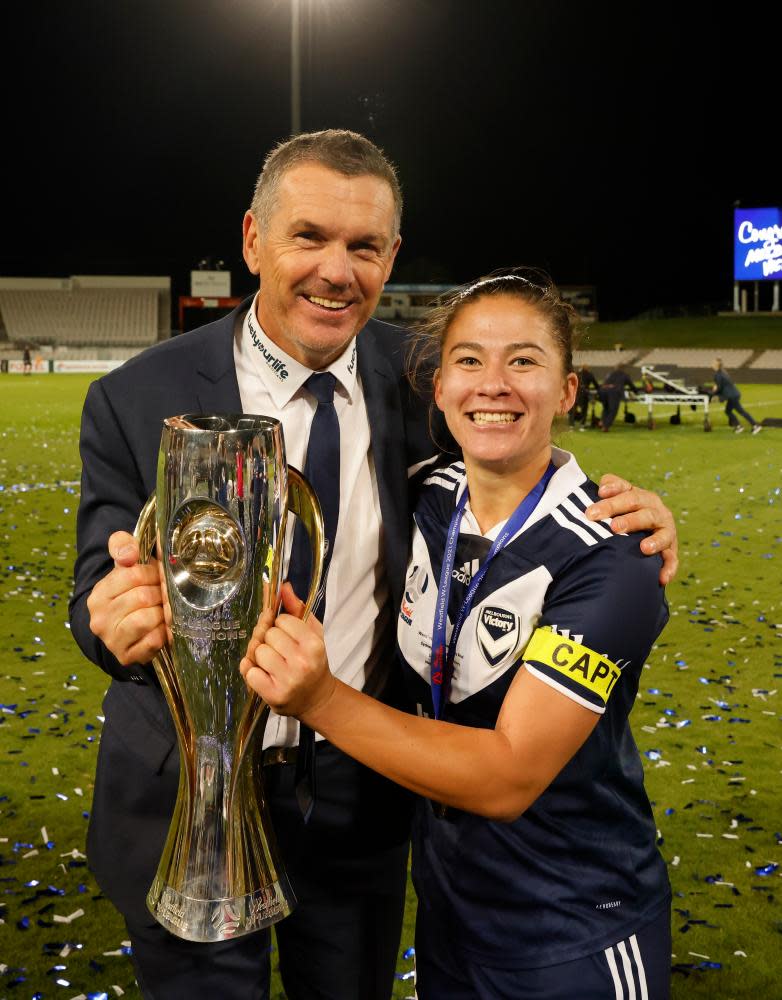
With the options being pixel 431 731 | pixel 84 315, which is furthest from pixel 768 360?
pixel 431 731

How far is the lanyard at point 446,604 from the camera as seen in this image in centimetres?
167

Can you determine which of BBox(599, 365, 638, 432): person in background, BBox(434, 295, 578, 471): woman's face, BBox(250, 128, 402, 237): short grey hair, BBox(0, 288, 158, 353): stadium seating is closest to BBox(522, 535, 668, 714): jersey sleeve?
BBox(434, 295, 578, 471): woman's face

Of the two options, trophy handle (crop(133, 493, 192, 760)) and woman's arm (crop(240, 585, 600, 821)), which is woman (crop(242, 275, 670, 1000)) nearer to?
woman's arm (crop(240, 585, 600, 821))

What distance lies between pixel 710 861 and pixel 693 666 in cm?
204

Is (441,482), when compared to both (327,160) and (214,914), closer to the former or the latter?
(327,160)

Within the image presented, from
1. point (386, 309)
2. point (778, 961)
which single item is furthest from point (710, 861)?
point (386, 309)

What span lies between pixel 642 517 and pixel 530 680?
321mm

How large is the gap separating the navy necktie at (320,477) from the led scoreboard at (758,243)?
5310 cm

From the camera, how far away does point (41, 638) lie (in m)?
6.12

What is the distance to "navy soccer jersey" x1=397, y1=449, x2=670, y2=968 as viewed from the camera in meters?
1.57

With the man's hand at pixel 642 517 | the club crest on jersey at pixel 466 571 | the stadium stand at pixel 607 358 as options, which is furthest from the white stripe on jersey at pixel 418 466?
the stadium stand at pixel 607 358

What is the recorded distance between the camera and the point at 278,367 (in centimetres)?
190

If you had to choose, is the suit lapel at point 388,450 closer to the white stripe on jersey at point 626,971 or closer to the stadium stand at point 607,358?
the white stripe on jersey at point 626,971

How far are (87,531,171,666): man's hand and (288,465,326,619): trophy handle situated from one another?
0.66ft
